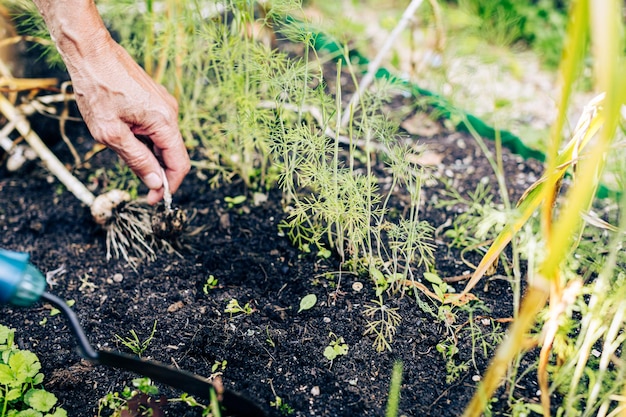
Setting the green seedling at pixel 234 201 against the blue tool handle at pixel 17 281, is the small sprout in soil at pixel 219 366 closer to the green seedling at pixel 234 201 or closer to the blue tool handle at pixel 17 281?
the blue tool handle at pixel 17 281

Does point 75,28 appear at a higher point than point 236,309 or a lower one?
higher

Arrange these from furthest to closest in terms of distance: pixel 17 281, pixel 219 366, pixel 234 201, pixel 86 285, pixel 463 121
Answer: pixel 463 121
pixel 234 201
pixel 86 285
pixel 219 366
pixel 17 281

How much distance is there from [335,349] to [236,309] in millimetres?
285

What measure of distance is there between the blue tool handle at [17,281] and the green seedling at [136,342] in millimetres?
383

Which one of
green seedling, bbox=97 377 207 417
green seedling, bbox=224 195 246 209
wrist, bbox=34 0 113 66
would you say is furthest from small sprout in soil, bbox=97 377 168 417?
wrist, bbox=34 0 113 66

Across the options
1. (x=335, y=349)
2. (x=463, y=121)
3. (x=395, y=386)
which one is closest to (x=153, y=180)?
(x=335, y=349)

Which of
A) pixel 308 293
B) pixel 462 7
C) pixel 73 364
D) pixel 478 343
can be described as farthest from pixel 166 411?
pixel 462 7

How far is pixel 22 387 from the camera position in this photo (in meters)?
1.28

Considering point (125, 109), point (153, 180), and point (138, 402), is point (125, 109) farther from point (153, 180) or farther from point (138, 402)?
point (138, 402)

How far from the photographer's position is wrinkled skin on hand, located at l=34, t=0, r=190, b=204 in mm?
1296

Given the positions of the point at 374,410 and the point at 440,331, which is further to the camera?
the point at 440,331

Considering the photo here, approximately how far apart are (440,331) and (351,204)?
1.27ft

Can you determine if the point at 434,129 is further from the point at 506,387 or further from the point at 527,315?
the point at 527,315

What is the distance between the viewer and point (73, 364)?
1.34 m
